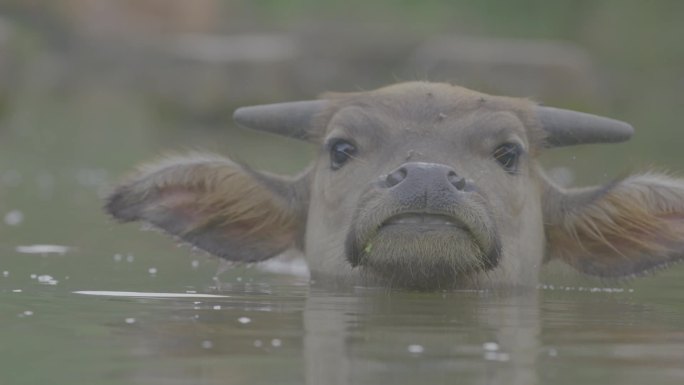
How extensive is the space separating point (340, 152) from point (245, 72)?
22891 mm

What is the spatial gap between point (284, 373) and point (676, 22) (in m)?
35.7

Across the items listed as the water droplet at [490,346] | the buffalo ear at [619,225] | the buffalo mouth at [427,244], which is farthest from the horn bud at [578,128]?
the water droplet at [490,346]

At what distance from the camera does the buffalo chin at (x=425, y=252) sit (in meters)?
8.89

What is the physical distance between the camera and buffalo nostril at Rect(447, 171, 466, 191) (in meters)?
8.96

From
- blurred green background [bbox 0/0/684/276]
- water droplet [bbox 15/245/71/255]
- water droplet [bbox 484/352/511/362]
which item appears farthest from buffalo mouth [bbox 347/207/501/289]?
water droplet [bbox 15/245/71/255]

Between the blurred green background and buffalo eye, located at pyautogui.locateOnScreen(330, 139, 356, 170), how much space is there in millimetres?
1516

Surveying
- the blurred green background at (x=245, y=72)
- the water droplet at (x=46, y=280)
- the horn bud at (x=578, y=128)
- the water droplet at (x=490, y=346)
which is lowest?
the water droplet at (x=490, y=346)

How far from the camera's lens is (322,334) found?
7891 millimetres

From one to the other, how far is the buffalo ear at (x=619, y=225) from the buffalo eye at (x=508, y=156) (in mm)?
747

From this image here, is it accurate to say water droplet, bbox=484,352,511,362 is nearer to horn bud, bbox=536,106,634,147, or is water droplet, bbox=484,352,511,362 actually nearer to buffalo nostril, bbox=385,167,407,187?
buffalo nostril, bbox=385,167,407,187

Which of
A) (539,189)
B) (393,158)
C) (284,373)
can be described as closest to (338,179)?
(393,158)

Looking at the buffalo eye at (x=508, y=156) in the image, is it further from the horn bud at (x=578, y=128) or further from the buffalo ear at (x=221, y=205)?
the buffalo ear at (x=221, y=205)

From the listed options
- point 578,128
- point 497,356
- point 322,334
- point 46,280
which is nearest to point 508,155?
point 578,128

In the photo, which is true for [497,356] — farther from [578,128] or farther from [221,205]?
[221,205]
